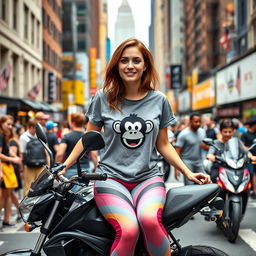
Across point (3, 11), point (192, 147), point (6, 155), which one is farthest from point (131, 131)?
point (3, 11)

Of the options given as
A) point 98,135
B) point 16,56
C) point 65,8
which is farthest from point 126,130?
point 65,8

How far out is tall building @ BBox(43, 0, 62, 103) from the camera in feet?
154

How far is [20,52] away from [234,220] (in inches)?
1175

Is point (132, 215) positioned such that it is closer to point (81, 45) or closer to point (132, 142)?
point (132, 142)

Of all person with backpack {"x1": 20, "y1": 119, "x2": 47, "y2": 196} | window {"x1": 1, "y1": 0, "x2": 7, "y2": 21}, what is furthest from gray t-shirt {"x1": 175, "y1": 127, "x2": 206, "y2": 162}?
window {"x1": 1, "y1": 0, "x2": 7, "y2": 21}

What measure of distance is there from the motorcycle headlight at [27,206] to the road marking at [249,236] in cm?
414

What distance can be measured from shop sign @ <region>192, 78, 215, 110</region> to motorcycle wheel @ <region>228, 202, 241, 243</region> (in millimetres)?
34090

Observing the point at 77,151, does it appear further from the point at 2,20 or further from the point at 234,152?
the point at 2,20

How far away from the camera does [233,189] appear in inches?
264

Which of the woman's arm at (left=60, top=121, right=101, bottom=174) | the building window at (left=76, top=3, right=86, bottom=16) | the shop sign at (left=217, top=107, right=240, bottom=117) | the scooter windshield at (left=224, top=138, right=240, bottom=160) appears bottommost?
the scooter windshield at (left=224, top=138, right=240, bottom=160)

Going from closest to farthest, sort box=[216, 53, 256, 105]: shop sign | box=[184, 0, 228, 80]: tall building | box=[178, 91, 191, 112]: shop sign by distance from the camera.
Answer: box=[216, 53, 256, 105]: shop sign, box=[178, 91, 191, 112]: shop sign, box=[184, 0, 228, 80]: tall building

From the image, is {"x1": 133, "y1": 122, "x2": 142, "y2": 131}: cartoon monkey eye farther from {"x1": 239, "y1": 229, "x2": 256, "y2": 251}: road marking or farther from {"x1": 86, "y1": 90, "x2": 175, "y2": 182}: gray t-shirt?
{"x1": 239, "y1": 229, "x2": 256, "y2": 251}: road marking

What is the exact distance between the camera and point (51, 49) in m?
51.5

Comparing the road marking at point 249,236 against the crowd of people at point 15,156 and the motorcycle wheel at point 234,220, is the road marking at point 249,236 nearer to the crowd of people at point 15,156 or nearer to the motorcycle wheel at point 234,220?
the motorcycle wheel at point 234,220
